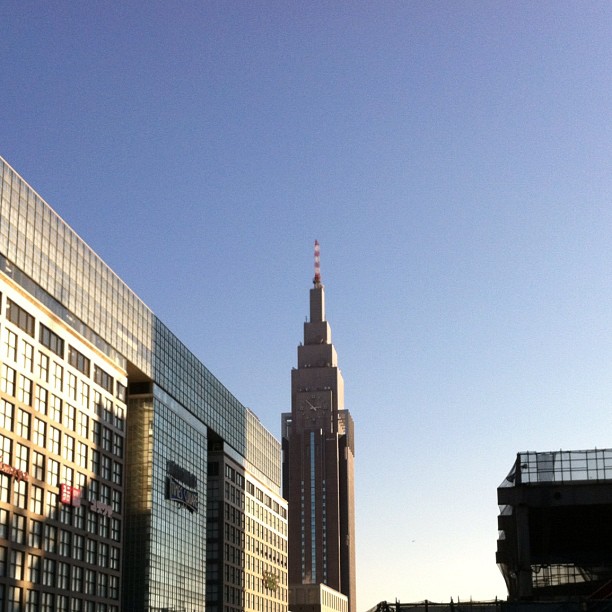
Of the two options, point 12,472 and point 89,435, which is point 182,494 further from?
point 12,472

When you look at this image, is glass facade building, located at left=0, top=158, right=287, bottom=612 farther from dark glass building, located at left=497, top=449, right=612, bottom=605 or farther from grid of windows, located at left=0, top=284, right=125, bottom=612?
dark glass building, located at left=497, top=449, right=612, bottom=605

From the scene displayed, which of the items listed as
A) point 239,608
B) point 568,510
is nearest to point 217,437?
point 239,608

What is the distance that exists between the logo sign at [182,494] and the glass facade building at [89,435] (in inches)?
10.8

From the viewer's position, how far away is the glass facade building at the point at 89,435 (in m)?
109

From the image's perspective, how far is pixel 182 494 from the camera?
156375 millimetres

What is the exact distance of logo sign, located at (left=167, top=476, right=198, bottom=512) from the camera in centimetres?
15188

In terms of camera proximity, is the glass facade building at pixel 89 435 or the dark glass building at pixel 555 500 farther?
the glass facade building at pixel 89 435

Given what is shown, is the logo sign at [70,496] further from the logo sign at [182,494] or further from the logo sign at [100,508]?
the logo sign at [182,494]

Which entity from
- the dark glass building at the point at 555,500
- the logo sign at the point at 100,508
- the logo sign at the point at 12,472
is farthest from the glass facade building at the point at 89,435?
the dark glass building at the point at 555,500

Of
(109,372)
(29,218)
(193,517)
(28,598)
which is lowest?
(28,598)

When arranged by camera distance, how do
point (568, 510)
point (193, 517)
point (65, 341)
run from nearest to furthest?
1. point (568, 510)
2. point (65, 341)
3. point (193, 517)

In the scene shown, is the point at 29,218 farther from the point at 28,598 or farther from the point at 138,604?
the point at 138,604

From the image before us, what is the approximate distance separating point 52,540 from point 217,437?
6489cm

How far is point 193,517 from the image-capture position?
163m
